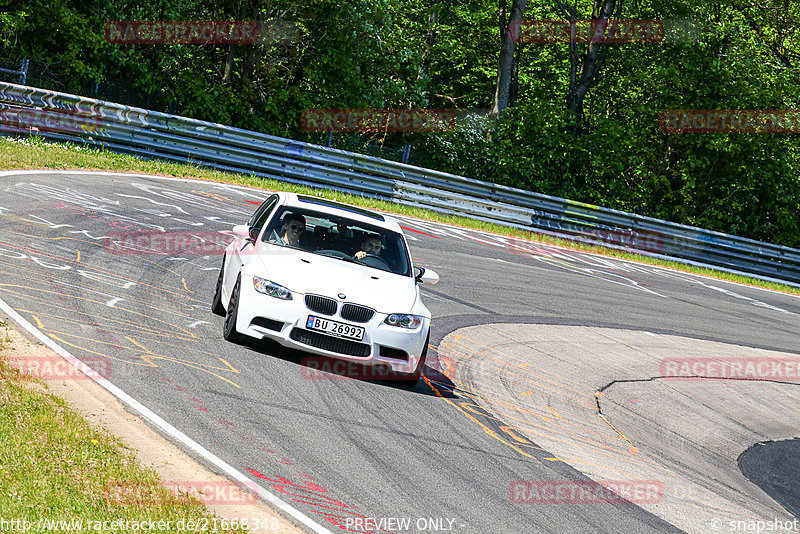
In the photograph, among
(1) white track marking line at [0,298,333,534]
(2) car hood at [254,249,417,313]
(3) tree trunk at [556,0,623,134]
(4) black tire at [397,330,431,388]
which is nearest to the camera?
(1) white track marking line at [0,298,333,534]

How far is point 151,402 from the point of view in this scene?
275 inches

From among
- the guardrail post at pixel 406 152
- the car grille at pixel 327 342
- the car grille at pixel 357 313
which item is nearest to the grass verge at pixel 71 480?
the car grille at pixel 327 342

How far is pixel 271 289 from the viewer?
28.0ft

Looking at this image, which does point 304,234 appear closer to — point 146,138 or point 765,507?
point 765,507

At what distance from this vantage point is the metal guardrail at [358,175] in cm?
2041

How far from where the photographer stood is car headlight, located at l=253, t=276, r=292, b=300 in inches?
334

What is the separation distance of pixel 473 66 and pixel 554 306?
24.7m

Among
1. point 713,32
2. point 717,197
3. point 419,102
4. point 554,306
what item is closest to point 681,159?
point 717,197

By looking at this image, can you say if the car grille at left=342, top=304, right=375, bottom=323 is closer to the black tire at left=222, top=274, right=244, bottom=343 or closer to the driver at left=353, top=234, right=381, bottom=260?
the black tire at left=222, top=274, right=244, bottom=343

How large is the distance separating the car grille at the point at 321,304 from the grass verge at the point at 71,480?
8.67 ft

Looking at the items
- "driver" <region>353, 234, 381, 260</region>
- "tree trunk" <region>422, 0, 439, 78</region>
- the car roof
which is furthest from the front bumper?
"tree trunk" <region>422, 0, 439, 78</region>

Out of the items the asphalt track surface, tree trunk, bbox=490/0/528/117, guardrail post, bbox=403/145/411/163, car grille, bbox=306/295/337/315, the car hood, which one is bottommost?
the asphalt track surface

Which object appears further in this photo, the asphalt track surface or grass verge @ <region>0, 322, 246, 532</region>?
the asphalt track surface

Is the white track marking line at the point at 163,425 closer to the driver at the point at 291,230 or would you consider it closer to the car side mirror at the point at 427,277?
the driver at the point at 291,230
